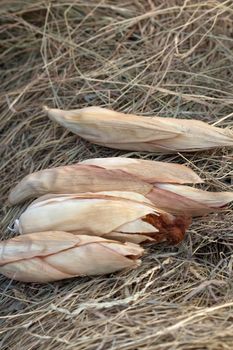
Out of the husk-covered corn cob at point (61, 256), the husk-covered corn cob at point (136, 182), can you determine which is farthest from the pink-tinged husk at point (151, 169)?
the husk-covered corn cob at point (61, 256)

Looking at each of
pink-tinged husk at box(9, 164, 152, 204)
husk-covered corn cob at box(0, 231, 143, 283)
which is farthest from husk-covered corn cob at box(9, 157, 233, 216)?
husk-covered corn cob at box(0, 231, 143, 283)

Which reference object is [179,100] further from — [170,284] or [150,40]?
[170,284]

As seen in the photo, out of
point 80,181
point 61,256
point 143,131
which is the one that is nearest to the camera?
point 61,256

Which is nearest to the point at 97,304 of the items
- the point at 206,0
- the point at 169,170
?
the point at 169,170

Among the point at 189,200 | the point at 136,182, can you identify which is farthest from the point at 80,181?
the point at 189,200

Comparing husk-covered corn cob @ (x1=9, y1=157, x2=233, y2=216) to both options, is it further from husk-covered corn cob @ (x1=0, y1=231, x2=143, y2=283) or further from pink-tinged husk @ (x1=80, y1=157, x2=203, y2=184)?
husk-covered corn cob @ (x1=0, y1=231, x2=143, y2=283)

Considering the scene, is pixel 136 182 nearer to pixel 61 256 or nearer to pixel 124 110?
pixel 61 256
